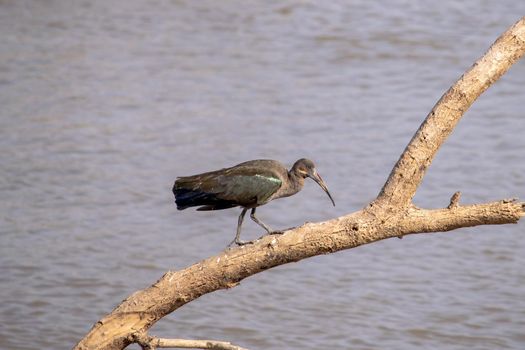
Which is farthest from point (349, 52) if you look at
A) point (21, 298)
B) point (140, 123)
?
point (21, 298)

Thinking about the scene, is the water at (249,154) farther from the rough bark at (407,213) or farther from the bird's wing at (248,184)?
the rough bark at (407,213)

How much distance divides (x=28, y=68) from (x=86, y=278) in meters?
4.93

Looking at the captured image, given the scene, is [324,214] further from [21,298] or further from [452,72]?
[452,72]

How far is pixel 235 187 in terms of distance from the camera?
19.7ft

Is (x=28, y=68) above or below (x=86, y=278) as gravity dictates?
above

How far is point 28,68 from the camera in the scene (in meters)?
13.2

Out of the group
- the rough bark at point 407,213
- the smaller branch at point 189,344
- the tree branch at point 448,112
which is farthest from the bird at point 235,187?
the tree branch at point 448,112

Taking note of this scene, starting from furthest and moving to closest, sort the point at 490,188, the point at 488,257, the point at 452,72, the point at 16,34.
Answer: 1. the point at 16,34
2. the point at 452,72
3. the point at 490,188
4. the point at 488,257

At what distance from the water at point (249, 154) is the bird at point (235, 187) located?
216 cm

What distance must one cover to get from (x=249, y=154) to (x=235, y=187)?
493cm

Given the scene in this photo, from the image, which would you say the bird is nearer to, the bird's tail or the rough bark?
the bird's tail

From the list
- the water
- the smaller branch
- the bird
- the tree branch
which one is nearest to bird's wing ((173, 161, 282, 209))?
the bird

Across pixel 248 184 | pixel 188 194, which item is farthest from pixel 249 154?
pixel 188 194

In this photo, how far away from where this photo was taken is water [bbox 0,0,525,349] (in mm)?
8430
